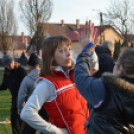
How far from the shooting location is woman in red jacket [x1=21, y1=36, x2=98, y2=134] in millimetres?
1875

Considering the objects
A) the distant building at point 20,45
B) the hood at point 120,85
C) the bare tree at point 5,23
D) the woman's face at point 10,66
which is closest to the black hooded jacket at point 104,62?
the woman's face at point 10,66

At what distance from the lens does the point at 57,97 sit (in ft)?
6.31

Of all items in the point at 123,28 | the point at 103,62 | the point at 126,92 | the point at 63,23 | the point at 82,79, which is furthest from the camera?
the point at 63,23

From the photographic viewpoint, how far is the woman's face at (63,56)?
2.16 metres

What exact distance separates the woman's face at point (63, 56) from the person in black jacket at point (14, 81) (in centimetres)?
292

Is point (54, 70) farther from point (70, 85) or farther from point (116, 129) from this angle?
point (116, 129)

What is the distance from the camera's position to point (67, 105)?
6.40 feet

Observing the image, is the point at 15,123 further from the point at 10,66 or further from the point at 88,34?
the point at 88,34

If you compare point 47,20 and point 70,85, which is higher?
point 47,20

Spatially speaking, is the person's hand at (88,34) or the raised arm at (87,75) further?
the person's hand at (88,34)

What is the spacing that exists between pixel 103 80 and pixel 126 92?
0.20 meters

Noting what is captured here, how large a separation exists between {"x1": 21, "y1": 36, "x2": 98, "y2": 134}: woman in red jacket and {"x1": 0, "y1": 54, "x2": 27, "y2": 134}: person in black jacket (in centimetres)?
291

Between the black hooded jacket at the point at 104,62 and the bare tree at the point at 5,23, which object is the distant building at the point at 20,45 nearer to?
the bare tree at the point at 5,23

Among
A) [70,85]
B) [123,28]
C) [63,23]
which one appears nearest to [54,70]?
[70,85]
